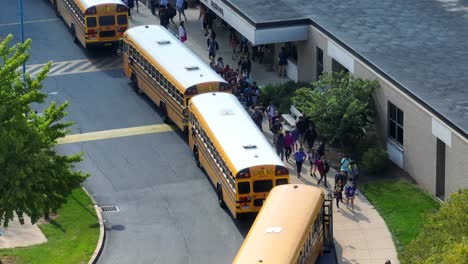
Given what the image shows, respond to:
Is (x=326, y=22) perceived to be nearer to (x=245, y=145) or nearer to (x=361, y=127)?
(x=361, y=127)

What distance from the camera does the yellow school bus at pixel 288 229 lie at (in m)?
Answer: 36.3

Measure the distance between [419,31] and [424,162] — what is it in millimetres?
11362

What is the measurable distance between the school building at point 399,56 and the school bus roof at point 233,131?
21.3ft

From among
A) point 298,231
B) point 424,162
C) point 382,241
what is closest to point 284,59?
point 424,162

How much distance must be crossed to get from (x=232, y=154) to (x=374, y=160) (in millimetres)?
7263

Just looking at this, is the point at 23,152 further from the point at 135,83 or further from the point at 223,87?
the point at 135,83

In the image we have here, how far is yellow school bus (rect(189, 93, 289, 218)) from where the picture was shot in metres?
44.5

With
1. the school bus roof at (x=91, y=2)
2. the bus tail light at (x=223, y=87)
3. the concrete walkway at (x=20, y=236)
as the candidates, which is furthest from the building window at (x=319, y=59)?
the concrete walkway at (x=20, y=236)

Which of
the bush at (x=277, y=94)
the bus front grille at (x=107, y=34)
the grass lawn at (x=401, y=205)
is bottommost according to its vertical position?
the grass lawn at (x=401, y=205)

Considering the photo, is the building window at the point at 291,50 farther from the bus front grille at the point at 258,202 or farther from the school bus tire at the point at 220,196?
the bus front grille at the point at 258,202

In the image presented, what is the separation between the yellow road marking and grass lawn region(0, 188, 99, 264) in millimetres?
7538

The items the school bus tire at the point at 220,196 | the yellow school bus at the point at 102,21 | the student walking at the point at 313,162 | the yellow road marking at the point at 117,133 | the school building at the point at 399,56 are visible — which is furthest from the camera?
the yellow school bus at the point at 102,21

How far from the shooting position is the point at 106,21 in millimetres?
67250

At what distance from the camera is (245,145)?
4622 centimetres
